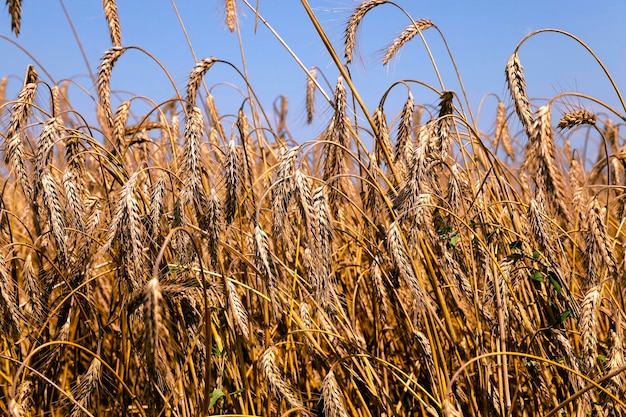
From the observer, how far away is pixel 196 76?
78.2 inches

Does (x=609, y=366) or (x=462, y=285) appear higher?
(x=462, y=285)

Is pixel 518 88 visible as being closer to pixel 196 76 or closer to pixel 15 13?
pixel 196 76

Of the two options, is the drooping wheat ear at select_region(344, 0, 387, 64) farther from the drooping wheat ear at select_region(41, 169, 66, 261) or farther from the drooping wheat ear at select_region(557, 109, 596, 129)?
the drooping wheat ear at select_region(41, 169, 66, 261)

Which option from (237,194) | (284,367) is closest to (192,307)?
(237,194)

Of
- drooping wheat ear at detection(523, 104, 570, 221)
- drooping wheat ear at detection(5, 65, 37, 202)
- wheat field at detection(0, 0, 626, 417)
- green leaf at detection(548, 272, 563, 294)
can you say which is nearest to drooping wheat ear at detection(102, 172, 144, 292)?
wheat field at detection(0, 0, 626, 417)

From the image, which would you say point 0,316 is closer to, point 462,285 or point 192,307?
point 192,307

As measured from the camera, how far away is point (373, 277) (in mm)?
1829

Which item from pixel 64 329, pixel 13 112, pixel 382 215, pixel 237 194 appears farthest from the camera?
pixel 382 215

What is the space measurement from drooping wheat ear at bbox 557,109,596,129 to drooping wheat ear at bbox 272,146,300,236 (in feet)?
3.09

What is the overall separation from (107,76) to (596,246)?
1.58 metres

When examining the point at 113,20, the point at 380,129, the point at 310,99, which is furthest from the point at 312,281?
the point at 310,99

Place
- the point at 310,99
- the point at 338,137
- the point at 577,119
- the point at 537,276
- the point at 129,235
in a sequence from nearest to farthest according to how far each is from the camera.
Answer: the point at 129,235, the point at 537,276, the point at 338,137, the point at 577,119, the point at 310,99

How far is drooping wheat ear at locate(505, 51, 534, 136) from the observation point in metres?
1.68

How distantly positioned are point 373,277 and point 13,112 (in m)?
1.18
